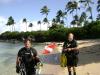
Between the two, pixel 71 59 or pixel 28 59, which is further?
pixel 71 59

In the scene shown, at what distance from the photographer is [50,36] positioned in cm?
9788

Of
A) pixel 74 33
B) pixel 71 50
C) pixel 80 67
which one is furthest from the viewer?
pixel 74 33

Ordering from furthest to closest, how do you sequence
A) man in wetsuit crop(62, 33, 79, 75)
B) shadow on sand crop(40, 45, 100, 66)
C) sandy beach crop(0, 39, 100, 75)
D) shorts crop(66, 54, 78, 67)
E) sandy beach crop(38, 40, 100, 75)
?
shadow on sand crop(40, 45, 100, 66), sandy beach crop(0, 39, 100, 75), sandy beach crop(38, 40, 100, 75), shorts crop(66, 54, 78, 67), man in wetsuit crop(62, 33, 79, 75)

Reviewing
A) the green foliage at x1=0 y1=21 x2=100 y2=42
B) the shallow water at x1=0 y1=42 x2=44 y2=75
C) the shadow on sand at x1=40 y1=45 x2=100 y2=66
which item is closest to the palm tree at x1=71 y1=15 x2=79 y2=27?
the green foliage at x1=0 y1=21 x2=100 y2=42

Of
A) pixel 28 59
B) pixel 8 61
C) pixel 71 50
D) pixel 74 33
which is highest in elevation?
pixel 74 33

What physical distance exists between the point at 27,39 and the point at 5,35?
151 metres

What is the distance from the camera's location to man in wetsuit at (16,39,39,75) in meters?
11.2

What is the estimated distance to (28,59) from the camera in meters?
11.3

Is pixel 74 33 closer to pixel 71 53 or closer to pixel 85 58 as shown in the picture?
pixel 85 58

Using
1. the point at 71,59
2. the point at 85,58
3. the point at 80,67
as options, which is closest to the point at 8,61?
the point at 85,58

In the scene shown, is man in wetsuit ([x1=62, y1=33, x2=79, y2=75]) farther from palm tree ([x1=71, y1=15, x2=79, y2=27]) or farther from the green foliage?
palm tree ([x1=71, y1=15, x2=79, y2=27])

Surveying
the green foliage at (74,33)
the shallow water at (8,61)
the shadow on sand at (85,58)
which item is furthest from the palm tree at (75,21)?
the shadow on sand at (85,58)

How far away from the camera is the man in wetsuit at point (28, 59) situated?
36.9 feet

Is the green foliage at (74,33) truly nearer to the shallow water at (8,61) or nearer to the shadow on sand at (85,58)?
the shallow water at (8,61)
